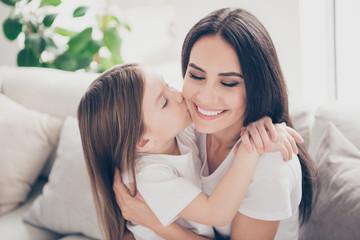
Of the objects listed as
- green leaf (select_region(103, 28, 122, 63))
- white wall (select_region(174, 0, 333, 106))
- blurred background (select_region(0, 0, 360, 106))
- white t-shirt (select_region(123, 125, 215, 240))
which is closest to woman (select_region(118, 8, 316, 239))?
white t-shirt (select_region(123, 125, 215, 240))

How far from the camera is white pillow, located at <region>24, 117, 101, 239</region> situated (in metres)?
1.74

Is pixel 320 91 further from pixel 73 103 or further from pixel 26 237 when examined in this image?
pixel 26 237

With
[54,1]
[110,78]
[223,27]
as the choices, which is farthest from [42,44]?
[223,27]

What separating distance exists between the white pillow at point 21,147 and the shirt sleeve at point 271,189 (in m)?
1.26

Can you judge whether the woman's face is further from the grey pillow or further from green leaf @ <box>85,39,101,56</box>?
green leaf @ <box>85,39,101,56</box>

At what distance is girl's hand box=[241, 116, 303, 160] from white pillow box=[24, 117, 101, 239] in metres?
0.91

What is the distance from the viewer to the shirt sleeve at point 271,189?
112 cm

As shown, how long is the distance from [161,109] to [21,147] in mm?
1032

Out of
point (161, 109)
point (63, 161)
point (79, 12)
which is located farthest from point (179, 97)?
point (79, 12)

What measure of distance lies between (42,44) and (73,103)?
739mm

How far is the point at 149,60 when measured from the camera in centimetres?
417

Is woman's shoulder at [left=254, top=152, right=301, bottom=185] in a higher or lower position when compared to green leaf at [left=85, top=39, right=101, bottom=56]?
→ lower

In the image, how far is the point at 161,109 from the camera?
4.28 ft

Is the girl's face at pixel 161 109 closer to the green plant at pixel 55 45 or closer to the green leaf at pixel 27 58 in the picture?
the green plant at pixel 55 45
